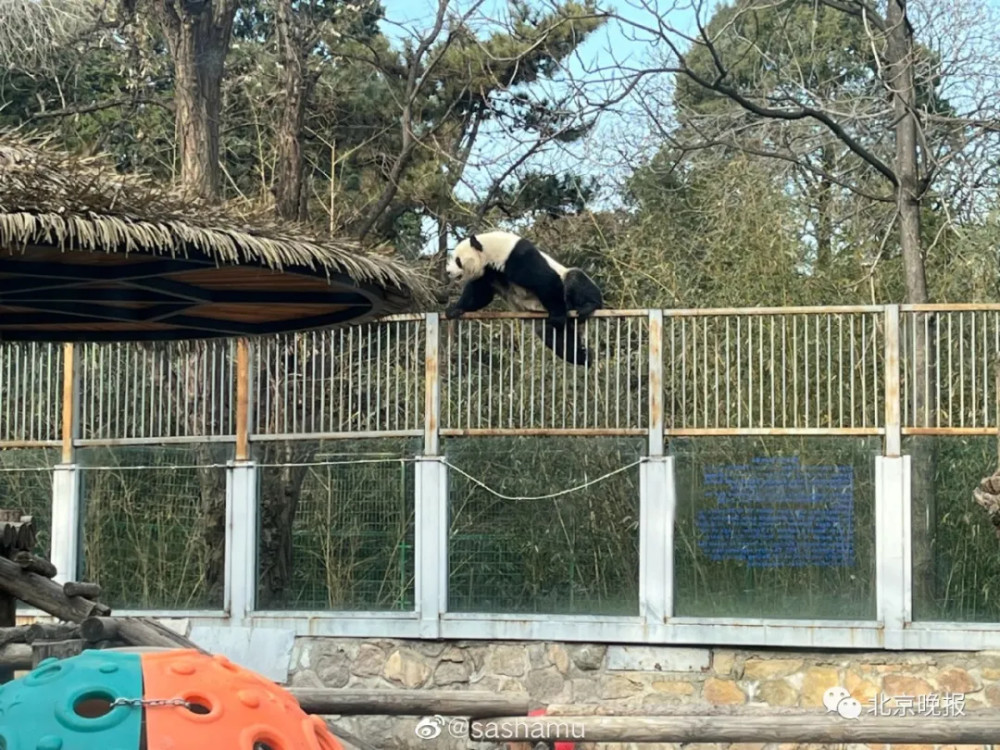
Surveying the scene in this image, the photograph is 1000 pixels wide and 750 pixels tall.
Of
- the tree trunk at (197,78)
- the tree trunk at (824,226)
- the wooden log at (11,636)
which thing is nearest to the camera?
the wooden log at (11,636)

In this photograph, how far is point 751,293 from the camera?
390 inches

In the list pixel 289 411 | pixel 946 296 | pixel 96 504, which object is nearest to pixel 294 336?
pixel 289 411

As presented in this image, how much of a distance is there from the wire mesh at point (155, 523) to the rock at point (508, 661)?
6.28 feet

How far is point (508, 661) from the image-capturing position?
866 cm

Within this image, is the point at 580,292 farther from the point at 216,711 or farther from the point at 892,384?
the point at 216,711

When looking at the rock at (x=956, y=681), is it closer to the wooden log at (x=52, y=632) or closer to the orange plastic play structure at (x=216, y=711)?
the wooden log at (x=52, y=632)

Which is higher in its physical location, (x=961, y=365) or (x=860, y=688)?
(x=961, y=365)

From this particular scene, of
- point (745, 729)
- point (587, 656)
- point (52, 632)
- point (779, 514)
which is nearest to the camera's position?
point (52, 632)

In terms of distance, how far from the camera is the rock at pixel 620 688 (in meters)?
8.42

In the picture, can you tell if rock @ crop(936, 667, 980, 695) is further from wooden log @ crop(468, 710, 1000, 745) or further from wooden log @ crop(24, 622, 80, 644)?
wooden log @ crop(24, 622, 80, 644)

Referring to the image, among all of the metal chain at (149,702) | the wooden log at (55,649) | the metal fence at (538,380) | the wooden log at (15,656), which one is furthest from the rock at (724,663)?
the metal chain at (149,702)

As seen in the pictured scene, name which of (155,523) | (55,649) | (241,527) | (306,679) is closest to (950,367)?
(306,679)

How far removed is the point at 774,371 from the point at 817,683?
1829 millimetres

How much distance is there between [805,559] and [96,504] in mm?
4676
